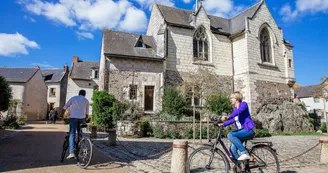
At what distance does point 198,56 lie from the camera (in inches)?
701

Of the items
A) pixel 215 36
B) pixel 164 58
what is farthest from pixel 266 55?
pixel 164 58

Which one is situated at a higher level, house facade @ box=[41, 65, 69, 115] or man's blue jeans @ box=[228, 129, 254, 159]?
house facade @ box=[41, 65, 69, 115]

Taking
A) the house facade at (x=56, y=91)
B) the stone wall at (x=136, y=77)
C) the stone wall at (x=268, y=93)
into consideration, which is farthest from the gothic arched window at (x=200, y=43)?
the house facade at (x=56, y=91)

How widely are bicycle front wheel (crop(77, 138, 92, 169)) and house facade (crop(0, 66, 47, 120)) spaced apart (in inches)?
1078

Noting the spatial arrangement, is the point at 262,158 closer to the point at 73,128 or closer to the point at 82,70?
the point at 73,128

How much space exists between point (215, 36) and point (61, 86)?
1110 inches

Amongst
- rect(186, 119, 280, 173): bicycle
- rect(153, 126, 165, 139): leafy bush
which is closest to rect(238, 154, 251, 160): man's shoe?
rect(186, 119, 280, 173): bicycle

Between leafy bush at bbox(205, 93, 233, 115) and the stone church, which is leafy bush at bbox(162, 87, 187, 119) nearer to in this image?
the stone church

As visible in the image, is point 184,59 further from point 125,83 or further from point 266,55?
point 266,55

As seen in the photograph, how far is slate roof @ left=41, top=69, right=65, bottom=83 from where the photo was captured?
1505 inches

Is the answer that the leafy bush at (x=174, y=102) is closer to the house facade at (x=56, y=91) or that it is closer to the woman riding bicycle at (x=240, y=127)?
the woman riding bicycle at (x=240, y=127)

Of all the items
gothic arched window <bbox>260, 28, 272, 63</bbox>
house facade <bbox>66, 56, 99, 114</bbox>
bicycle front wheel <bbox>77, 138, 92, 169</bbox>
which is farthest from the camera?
house facade <bbox>66, 56, 99, 114</bbox>

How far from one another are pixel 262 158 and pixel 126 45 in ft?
46.1

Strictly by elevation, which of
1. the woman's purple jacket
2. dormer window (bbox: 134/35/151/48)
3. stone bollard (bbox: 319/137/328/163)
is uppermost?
dormer window (bbox: 134/35/151/48)
